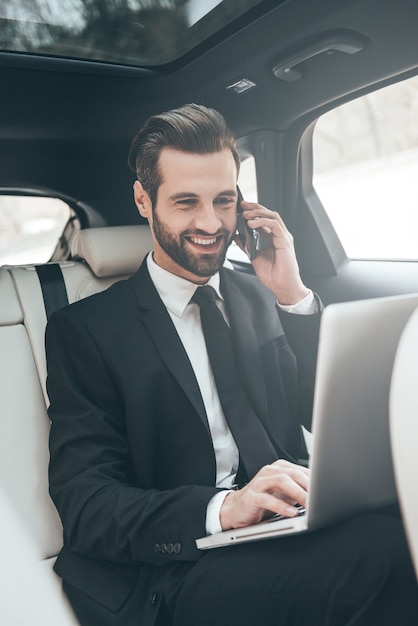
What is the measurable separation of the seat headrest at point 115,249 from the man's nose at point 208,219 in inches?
7.8

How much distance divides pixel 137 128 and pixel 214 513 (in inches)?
37.0

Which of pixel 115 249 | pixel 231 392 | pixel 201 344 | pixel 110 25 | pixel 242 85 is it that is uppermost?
pixel 110 25

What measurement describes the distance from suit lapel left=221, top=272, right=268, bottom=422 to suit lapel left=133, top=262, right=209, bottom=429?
0.13 metres

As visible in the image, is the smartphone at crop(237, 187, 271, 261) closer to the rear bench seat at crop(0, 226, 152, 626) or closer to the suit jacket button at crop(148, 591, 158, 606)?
the rear bench seat at crop(0, 226, 152, 626)

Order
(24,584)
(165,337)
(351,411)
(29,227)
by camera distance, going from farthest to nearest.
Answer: (29,227) → (165,337) → (24,584) → (351,411)

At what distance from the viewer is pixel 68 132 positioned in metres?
1.43

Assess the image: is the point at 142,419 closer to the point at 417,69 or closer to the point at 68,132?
the point at 68,132

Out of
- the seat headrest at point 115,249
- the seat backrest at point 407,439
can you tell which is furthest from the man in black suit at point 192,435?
the seat backrest at point 407,439

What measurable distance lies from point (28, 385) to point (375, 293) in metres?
0.82

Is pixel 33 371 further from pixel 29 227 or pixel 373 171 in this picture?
pixel 373 171

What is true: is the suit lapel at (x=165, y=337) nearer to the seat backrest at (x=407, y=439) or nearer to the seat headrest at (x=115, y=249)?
the seat headrest at (x=115, y=249)

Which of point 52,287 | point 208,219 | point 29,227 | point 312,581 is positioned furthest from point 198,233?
point 312,581

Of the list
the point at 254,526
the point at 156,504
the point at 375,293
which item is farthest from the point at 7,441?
the point at 375,293

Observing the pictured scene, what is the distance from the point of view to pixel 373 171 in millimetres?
1295
